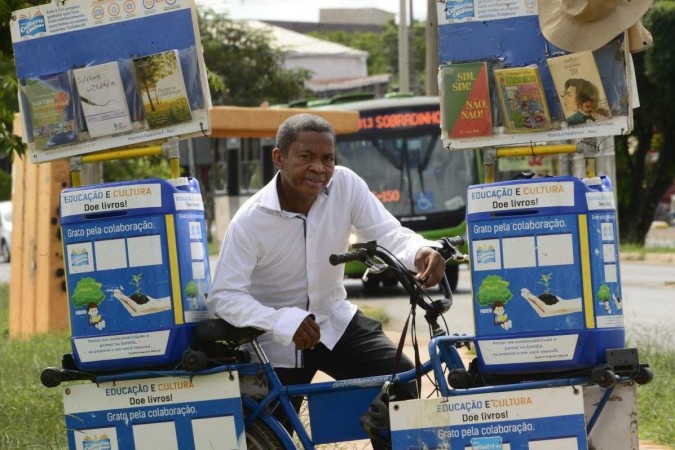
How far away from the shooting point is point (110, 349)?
473cm

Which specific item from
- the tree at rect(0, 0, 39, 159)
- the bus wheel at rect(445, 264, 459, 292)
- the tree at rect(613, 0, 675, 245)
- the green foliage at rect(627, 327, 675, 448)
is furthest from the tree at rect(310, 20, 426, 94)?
the tree at rect(0, 0, 39, 159)

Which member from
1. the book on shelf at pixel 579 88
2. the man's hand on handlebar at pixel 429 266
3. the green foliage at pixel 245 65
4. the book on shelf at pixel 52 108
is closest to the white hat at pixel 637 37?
the book on shelf at pixel 579 88

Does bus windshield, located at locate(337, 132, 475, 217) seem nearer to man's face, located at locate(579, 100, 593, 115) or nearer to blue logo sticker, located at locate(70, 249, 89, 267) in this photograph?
blue logo sticker, located at locate(70, 249, 89, 267)

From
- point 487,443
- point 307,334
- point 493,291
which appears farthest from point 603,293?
point 307,334

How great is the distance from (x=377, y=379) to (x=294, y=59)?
57825 mm

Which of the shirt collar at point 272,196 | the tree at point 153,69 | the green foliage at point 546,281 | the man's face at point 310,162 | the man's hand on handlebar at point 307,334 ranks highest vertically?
the tree at point 153,69

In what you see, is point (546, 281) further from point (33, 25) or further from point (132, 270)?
point (33, 25)

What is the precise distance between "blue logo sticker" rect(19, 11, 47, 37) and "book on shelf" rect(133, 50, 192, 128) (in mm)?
408

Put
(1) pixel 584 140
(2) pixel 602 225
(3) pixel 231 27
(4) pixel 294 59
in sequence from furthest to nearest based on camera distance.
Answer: (4) pixel 294 59, (3) pixel 231 27, (1) pixel 584 140, (2) pixel 602 225

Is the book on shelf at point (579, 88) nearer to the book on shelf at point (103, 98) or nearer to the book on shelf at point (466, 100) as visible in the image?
Answer: the book on shelf at point (466, 100)

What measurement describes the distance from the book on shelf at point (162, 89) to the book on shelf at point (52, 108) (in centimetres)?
29

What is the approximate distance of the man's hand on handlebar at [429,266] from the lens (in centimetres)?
458

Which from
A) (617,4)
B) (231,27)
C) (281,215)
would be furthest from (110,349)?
(231,27)

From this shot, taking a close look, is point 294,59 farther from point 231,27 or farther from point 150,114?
point 150,114
